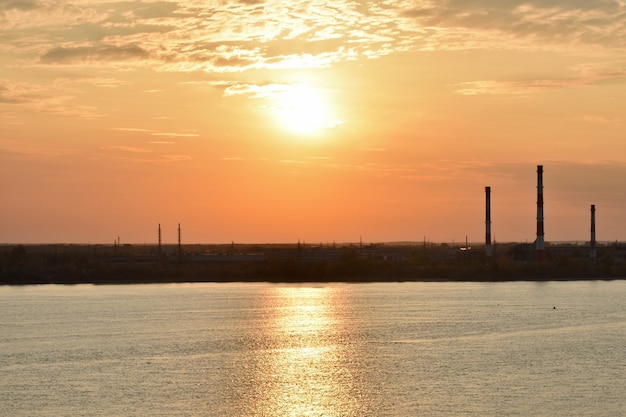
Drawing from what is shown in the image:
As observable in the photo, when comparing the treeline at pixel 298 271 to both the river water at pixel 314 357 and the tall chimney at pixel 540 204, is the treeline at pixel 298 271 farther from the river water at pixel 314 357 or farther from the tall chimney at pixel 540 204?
the river water at pixel 314 357

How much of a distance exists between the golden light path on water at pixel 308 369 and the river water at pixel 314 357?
0.09m

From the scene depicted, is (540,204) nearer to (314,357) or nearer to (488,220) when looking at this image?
(488,220)

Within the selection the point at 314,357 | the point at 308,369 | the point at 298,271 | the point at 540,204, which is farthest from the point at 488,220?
the point at 308,369

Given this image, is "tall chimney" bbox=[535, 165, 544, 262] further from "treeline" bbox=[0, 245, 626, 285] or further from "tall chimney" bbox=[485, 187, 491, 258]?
"treeline" bbox=[0, 245, 626, 285]

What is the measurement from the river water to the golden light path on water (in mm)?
90

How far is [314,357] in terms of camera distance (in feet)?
203

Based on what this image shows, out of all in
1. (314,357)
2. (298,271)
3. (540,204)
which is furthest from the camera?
(298,271)

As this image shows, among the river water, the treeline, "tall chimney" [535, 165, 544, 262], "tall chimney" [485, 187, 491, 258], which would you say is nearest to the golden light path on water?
the river water

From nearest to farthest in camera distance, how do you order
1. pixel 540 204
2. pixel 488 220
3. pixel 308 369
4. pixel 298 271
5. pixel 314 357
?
pixel 308 369 < pixel 314 357 < pixel 540 204 < pixel 488 220 < pixel 298 271

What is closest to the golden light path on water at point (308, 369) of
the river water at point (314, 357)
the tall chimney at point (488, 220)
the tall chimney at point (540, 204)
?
the river water at point (314, 357)

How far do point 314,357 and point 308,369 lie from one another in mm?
5982

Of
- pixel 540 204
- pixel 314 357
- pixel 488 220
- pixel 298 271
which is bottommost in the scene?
pixel 314 357

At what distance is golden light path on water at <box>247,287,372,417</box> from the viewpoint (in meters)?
44.1

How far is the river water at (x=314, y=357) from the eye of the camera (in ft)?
145
